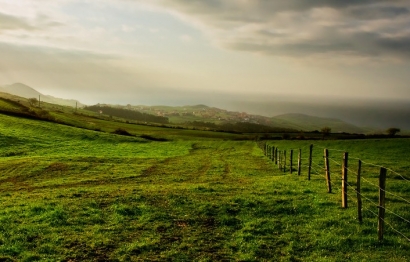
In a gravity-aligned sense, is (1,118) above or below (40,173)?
above

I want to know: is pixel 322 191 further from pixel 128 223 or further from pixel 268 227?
pixel 128 223

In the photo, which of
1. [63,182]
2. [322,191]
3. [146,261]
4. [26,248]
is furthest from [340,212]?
[63,182]

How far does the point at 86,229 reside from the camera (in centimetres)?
1489

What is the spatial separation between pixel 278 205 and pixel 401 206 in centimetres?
642

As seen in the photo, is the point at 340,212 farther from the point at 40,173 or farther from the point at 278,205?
the point at 40,173

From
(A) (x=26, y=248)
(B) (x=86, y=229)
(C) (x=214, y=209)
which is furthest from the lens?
(C) (x=214, y=209)

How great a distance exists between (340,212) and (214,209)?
6.59 m

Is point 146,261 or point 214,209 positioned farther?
point 214,209

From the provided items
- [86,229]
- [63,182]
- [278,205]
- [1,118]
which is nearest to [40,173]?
[63,182]

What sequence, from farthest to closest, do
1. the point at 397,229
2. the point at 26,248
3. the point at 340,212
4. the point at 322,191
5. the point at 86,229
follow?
the point at 322,191 < the point at 340,212 < the point at 86,229 < the point at 397,229 < the point at 26,248

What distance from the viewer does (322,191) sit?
22.3m

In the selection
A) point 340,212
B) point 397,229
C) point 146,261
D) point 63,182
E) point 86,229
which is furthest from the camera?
point 63,182

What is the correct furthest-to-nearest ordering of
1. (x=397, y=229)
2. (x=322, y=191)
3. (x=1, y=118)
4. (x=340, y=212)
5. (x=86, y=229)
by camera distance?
1. (x=1, y=118)
2. (x=322, y=191)
3. (x=340, y=212)
4. (x=86, y=229)
5. (x=397, y=229)

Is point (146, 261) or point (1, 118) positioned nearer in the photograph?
point (146, 261)
